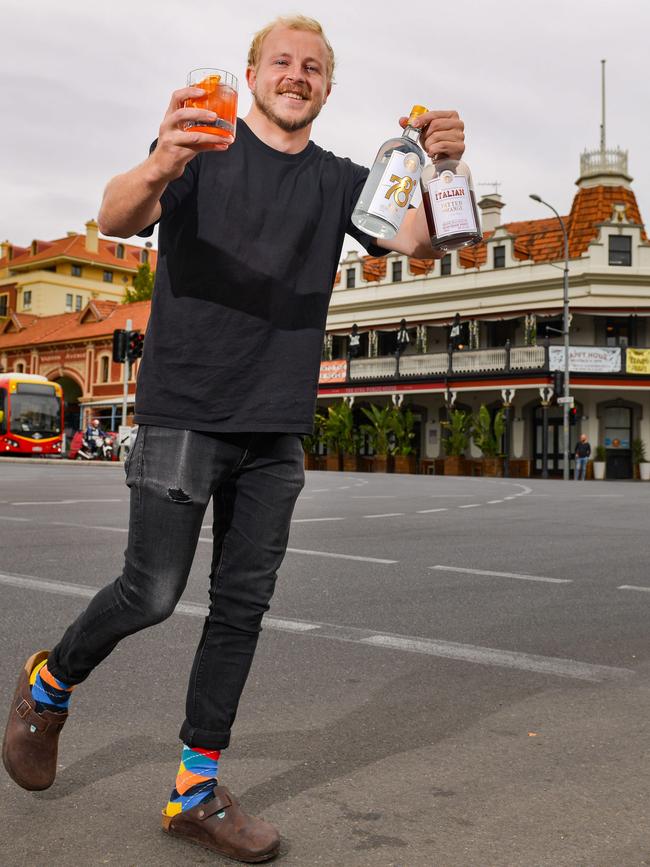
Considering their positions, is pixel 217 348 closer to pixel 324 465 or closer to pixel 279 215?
pixel 279 215

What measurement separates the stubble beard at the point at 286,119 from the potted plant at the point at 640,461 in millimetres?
36498

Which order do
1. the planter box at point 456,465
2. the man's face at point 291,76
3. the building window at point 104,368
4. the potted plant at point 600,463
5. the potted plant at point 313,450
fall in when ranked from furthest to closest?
the building window at point 104,368 → the potted plant at point 313,450 → the planter box at point 456,465 → the potted plant at point 600,463 → the man's face at point 291,76

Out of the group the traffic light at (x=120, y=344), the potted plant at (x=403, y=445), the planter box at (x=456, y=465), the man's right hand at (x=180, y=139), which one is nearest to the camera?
the man's right hand at (x=180, y=139)

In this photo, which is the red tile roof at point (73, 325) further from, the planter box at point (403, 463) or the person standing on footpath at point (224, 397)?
the person standing on footpath at point (224, 397)

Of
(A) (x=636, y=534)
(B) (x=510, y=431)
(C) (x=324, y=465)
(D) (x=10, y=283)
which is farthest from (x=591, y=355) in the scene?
(D) (x=10, y=283)

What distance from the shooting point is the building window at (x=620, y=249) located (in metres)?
40.3

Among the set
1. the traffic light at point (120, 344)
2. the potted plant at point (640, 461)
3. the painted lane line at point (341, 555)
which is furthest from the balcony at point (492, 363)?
the painted lane line at point (341, 555)

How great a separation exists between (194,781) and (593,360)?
3686 cm

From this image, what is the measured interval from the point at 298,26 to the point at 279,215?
509 millimetres

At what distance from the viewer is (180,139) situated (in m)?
2.22

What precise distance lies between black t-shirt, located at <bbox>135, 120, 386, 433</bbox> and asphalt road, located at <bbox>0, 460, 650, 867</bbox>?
3.37 feet

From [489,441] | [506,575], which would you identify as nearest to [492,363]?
[489,441]

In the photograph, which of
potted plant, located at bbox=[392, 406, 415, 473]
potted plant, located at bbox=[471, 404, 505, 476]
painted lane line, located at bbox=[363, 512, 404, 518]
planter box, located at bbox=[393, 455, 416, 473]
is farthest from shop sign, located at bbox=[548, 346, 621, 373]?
painted lane line, located at bbox=[363, 512, 404, 518]

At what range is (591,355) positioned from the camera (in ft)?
124
